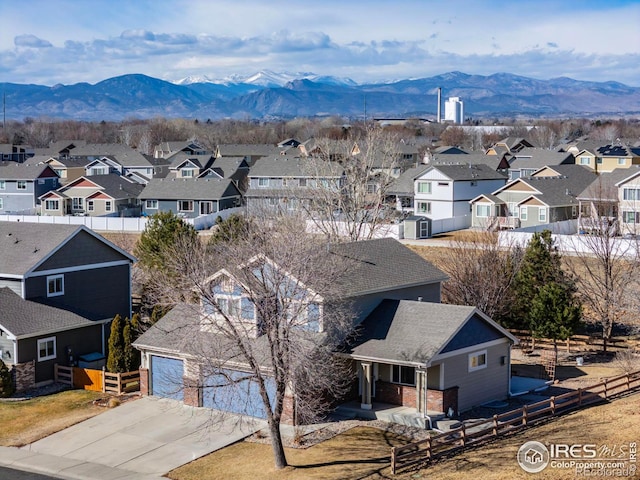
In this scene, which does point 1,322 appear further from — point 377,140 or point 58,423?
point 377,140

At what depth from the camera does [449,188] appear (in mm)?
77500

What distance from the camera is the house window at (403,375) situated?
33594 millimetres

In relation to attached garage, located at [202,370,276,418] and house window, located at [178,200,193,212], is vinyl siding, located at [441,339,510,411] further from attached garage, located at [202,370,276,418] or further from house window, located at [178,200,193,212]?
house window, located at [178,200,193,212]

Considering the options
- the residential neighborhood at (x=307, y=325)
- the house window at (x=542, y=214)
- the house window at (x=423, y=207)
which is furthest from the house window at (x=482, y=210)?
the residential neighborhood at (x=307, y=325)

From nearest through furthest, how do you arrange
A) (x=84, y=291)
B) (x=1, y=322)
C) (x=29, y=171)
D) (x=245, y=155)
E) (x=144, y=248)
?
1. (x=1, y=322)
2. (x=84, y=291)
3. (x=144, y=248)
4. (x=29, y=171)
5. (x=245, y=155)

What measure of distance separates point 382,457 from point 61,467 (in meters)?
10.3

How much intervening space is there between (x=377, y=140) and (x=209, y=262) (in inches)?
1262

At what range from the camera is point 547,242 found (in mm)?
47406

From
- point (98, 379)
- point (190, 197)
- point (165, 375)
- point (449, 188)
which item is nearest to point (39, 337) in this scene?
point (98, 379)

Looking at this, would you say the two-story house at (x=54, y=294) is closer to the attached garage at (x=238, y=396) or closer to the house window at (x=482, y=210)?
the attached garage at (x=238, y=396)

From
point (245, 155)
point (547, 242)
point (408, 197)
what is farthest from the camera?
point (245, 155)

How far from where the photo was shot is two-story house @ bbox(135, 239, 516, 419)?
31.2 meters

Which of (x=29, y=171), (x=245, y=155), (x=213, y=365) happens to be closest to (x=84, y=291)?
(x=213, y=365)

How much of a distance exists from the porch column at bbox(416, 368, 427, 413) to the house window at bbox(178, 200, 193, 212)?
5698 centimetres
